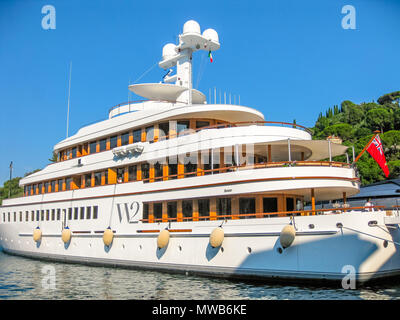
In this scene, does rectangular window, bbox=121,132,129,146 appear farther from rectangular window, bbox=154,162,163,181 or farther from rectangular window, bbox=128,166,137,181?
rectangular window, bbox=154,162,163,181

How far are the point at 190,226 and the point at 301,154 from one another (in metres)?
6.21

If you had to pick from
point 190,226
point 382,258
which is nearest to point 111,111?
point 190,226

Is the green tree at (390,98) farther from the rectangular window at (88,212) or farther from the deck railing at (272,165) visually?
the rectangular window at (88,212)

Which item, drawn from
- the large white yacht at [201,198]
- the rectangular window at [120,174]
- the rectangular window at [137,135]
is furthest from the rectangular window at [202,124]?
the rectangular window at [120,174]

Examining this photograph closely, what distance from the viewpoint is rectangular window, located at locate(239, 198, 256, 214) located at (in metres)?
15.6

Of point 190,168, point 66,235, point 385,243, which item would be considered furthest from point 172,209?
point 385,243

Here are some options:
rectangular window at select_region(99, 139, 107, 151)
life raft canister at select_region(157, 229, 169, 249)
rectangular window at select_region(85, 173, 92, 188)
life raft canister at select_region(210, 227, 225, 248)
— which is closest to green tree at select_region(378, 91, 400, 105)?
rectangular window at select_region(99, 139, 107, 151)

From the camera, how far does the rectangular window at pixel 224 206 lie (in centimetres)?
1572

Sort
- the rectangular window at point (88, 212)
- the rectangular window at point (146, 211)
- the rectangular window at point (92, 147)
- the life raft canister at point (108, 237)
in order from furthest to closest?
the rectangular window at point (92, 147) → the rectangular window at point (88, 212) → the life raft canister at point (108, 237) → the rectangular window at point (146, 211)

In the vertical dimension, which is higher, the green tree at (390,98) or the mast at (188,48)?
the green tree at (390,98)

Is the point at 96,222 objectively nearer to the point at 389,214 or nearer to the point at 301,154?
the point at 301,154

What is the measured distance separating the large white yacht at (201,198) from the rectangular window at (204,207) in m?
0.07

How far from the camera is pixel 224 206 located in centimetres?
1580
